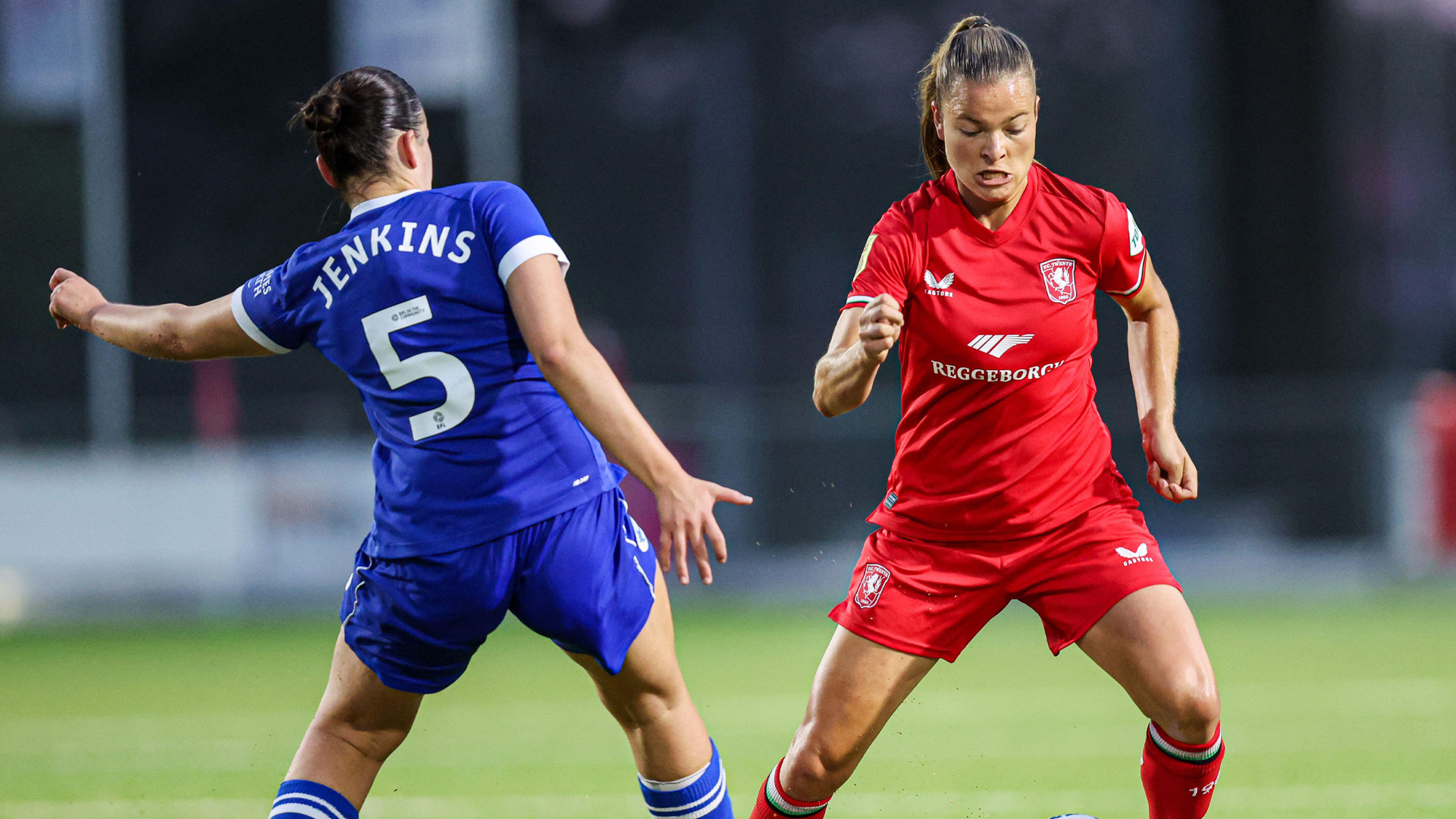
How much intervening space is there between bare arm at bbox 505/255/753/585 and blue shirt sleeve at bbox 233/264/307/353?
583 millimetres

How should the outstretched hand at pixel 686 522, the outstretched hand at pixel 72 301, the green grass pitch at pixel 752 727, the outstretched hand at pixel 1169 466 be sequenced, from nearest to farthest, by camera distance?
the outstretched hand at pixel 686 522 < the outstretched hand at pixel 72 301 < the outstretched hand at pixel 1169 466 < the green grass pitch at pixel 752 727

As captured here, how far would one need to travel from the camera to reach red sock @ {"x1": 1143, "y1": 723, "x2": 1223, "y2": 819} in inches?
152

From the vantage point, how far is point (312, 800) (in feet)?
11.8

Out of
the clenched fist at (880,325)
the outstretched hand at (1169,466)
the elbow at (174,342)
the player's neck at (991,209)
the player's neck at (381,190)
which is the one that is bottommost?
the outstretched hand at (1169,466)

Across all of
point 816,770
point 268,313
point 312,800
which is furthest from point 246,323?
point 816,770

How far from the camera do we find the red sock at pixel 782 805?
4008 millimetres

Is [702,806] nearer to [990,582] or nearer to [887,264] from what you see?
[990,582]

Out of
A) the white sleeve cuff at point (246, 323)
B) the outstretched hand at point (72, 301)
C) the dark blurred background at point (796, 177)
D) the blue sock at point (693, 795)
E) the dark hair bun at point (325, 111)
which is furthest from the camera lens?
the dark blurred background at point (796, 177)

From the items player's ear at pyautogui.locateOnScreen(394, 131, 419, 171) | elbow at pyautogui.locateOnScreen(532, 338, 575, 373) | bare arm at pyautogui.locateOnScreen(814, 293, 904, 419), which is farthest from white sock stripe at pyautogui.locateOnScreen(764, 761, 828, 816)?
player's ear at pyautogui.locateOnScreen(394, 131, 419, 171)

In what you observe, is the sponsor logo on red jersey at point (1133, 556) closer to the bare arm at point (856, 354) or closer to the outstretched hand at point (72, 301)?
the bare arm at point (856, 354)

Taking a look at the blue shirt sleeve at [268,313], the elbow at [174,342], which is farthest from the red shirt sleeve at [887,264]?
the elbow at [174,342]

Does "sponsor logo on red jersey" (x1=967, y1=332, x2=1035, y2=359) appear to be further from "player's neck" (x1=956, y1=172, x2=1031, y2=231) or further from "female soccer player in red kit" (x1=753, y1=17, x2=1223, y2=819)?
"player's neck" (x1=956, y1=172, x2=1031, y2=231)

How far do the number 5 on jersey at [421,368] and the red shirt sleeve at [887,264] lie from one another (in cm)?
90

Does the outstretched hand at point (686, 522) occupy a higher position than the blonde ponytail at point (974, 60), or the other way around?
the blonde ponytail at point (974, 60)
